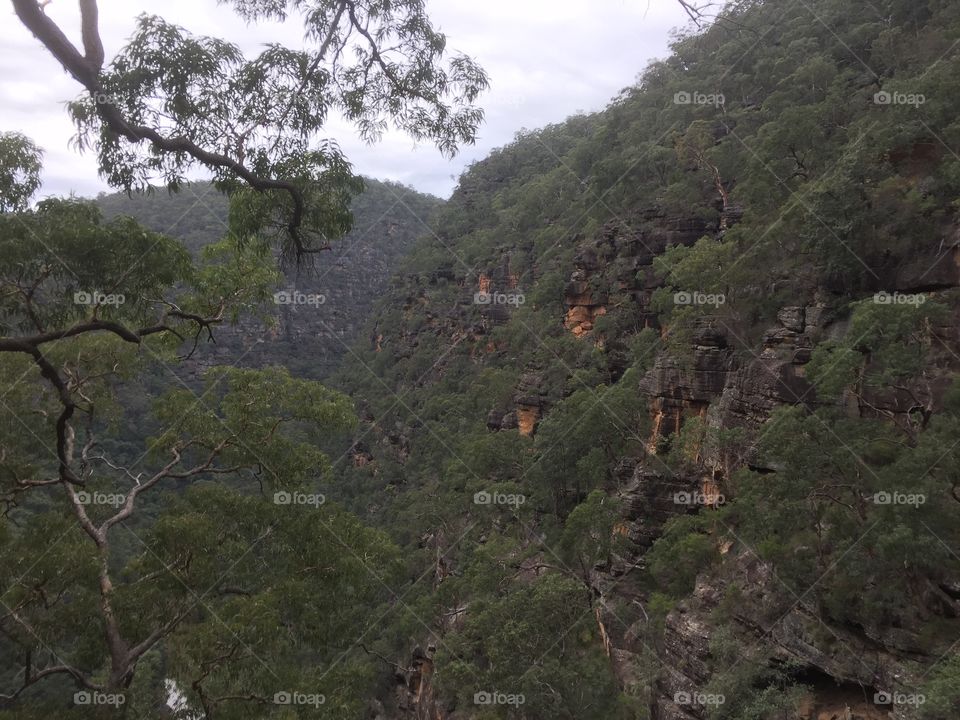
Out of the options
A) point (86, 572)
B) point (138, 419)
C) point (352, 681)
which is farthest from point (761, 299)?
point (138, 419)

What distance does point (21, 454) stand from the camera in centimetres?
664

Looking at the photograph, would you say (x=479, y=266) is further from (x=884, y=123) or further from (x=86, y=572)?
(x=86, y=572)

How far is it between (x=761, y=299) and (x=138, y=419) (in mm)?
38075
